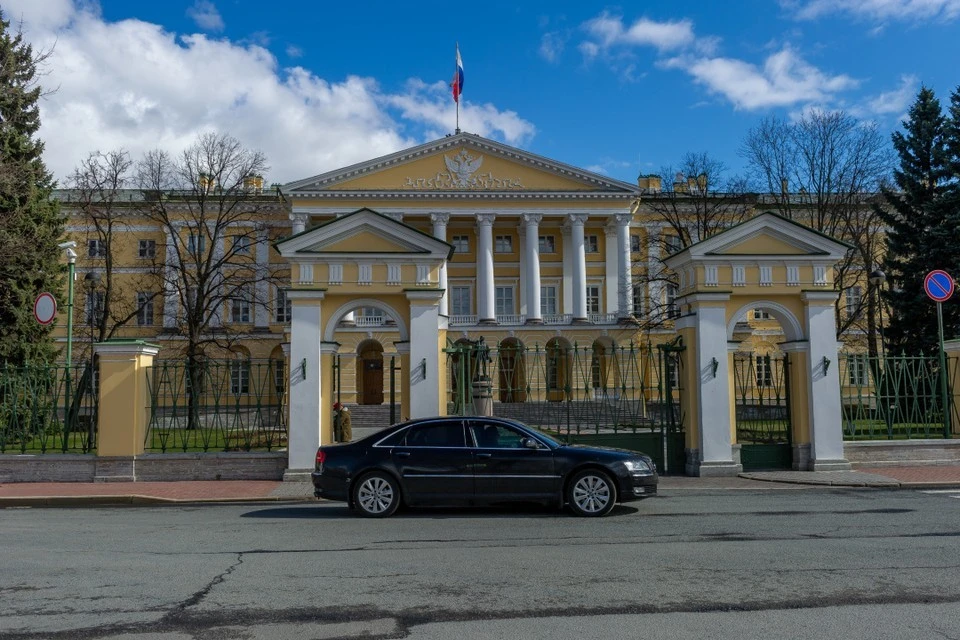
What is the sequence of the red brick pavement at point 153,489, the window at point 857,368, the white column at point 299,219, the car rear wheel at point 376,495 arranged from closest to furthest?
1. the car rear wheel at point 376,495
2. the red brick pavement at point 153,489
3. the window at point 857,368
4. the white column at point 299,219

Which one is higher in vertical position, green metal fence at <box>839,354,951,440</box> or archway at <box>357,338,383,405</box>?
archway at <box>357,338,383,405</box>

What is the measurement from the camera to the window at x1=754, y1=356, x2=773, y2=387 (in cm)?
1669

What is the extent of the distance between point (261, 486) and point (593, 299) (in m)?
46.1

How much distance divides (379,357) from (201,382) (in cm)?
3834

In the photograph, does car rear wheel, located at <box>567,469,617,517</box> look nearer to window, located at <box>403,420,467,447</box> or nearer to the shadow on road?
the shadow on road

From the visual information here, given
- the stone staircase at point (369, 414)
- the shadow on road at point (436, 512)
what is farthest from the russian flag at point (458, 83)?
the shadow on road at point (436, 512)

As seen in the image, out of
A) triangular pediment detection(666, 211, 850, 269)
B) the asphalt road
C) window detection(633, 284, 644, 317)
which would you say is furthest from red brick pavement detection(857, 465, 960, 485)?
window detection(633, 284, 644, 317)

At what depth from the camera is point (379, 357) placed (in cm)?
5434

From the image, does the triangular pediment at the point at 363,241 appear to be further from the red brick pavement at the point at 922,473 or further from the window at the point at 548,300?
the window at the point at 548,300

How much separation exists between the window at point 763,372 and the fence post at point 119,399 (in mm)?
12953

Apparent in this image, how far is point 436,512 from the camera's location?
11773mm

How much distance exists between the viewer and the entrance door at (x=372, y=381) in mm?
50875

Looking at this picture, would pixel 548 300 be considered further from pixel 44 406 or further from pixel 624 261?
pixel 44 406

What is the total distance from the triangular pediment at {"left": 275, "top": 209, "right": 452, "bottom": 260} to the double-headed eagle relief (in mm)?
40320
